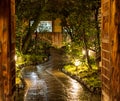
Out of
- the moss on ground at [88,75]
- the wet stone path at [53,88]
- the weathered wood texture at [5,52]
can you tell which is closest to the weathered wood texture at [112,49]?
the weathered wood texture at [5,52]

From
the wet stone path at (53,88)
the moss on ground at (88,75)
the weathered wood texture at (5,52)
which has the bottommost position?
the wet stone path at (53,88)

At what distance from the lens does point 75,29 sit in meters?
24.0

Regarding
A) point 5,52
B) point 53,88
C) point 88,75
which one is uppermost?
point 5,52

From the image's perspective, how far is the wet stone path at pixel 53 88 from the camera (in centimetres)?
1587

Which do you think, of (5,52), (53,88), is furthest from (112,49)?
(53,88)

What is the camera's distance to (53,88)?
1866 cm

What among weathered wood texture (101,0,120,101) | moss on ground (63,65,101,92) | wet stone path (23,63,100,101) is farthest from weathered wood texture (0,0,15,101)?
moss on ground (63,65,101,92)

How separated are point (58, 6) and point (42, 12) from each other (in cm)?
183

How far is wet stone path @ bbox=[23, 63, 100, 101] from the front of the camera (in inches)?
625

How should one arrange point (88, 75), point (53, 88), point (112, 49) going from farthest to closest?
point (88, 75), point (53, 88), point (112, 49)

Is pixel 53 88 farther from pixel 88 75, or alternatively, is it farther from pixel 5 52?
pixel 5 52

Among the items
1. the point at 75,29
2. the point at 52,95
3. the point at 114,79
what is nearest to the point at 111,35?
the point at 114,79

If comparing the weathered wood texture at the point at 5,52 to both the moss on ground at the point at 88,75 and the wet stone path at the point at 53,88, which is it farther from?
the moss on ground at the point at 88,75

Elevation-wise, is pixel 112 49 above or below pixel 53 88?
above
